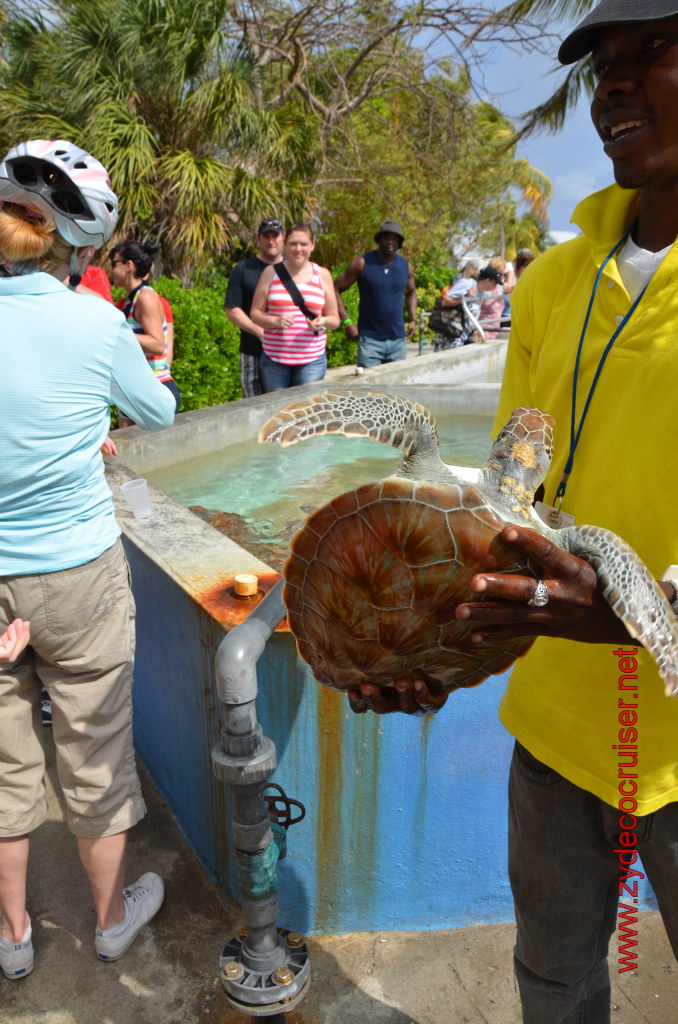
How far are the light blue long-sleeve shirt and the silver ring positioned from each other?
109cm

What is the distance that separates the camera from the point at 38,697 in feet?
5.68

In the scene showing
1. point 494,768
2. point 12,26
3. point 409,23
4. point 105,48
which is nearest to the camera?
point 494,768

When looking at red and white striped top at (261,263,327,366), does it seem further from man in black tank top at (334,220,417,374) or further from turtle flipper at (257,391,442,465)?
turtle flipper at (257,391,442,465)

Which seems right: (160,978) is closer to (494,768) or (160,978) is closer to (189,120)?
(494,768)

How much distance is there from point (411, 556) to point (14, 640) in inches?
36.4

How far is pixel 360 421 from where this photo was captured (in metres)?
1.54

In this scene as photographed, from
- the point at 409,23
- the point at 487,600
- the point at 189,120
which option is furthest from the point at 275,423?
the point at 409,23

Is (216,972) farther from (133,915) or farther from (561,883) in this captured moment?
(561,883)

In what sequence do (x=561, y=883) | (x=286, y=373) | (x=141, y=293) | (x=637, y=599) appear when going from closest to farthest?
1. (x=637, y=599)
2. (x=561, y=883)
3. (x=141, y=293)
4. (x=286, y=373)

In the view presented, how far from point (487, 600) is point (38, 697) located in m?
1.23

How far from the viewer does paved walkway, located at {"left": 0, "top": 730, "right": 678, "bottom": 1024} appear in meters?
1.71

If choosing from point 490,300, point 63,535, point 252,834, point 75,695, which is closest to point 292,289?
point 63,535

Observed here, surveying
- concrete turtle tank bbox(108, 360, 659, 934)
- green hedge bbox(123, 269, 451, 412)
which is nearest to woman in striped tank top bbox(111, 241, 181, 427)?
concrete turtle tank bbox(108, 360, 659, 934)

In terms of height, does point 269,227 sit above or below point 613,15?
below
